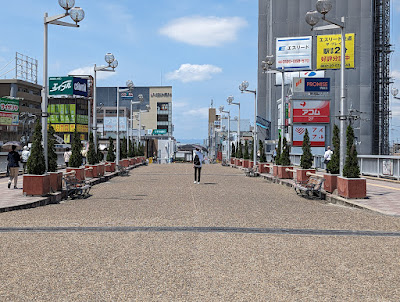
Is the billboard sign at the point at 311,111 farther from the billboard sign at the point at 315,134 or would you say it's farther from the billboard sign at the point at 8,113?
the billboard sign at the point at 8,113

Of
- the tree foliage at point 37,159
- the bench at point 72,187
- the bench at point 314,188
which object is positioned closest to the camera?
the tree foliage at point 37,159

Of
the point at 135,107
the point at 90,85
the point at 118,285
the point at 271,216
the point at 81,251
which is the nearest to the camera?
the point at 118,285

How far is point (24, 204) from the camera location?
43.4ft

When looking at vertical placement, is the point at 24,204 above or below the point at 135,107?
below

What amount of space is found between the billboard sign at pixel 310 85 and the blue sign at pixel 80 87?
150 ft

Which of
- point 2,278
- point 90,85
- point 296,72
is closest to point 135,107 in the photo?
point 90,85

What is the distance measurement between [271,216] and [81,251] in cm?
551

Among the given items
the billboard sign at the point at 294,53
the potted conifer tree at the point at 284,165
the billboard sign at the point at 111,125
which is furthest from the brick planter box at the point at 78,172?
the billboard sign at the point at 111,125

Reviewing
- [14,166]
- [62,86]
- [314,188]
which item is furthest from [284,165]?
[62,86]

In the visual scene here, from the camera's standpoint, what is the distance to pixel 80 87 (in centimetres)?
9462

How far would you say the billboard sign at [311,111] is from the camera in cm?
5994

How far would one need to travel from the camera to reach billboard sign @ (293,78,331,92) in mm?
63750

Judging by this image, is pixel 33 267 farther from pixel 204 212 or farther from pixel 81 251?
pixel 204 212

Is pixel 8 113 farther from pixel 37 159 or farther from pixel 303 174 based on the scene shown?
pixel 37 159
